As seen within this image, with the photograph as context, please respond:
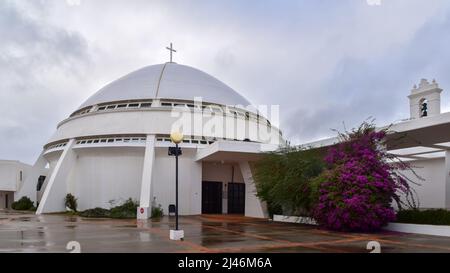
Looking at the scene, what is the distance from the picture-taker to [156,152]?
27469 millimetres

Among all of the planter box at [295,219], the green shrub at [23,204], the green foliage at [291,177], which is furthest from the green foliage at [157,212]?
the green shrub at [23,204]

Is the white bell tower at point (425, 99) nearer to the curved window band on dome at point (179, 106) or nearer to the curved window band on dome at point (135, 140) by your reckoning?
the curved window band on dome at point (179, 106)

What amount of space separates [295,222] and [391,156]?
6111 millimetres

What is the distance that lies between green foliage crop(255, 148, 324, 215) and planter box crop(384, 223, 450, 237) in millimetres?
3291

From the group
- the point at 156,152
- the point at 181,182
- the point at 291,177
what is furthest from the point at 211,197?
the point at 291,177

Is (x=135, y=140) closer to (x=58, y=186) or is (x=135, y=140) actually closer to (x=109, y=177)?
(x=109, y=177)

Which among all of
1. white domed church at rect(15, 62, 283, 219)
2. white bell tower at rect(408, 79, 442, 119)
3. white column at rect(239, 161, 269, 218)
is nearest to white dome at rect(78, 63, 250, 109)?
white domed church at rect(15, 62, 283, 219)

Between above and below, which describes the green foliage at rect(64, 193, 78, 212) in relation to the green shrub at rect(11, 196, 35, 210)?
above

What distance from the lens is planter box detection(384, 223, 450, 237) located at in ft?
46.0

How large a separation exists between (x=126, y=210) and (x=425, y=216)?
1632 cm

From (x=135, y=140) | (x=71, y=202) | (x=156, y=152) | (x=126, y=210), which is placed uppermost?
(x=135, y=140)

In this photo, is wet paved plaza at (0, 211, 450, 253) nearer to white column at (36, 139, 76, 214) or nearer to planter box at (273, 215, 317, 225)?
planter box at (273, 215, 317, 225)

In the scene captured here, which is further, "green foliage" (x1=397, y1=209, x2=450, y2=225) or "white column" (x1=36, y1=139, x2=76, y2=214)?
"white column" (x1=36, y1=139, x2=76, y2=214)

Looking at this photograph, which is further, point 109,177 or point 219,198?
point 219,198
